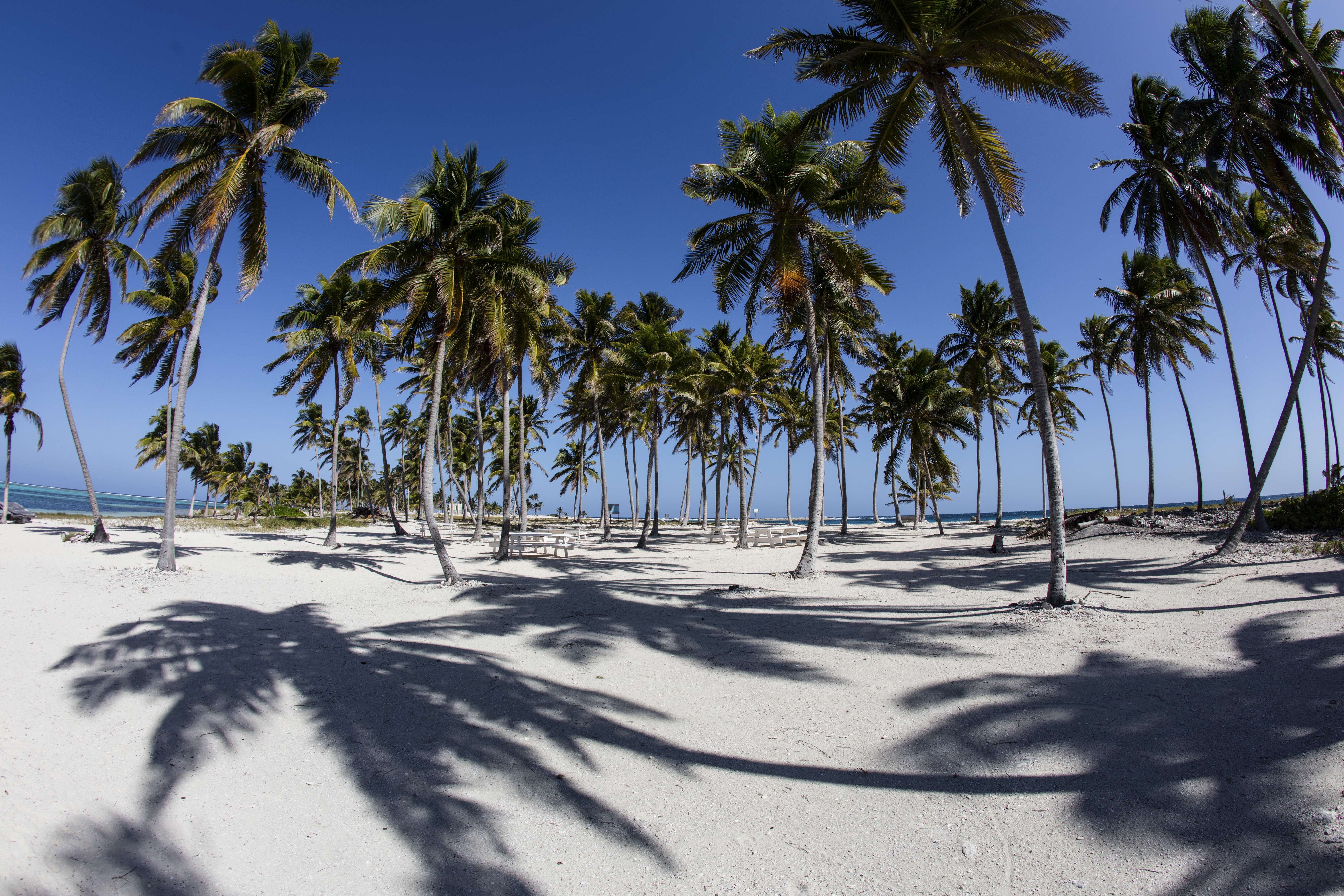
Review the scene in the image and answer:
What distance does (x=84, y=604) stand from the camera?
772 centimetres

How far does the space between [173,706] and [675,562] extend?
11.9 m

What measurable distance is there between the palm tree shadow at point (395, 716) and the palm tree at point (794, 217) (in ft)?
24.9

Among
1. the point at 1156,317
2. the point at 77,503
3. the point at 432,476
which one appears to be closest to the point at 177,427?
the point at 432,476

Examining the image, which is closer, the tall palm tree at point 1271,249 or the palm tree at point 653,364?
the tall palm tree at point 1271,249

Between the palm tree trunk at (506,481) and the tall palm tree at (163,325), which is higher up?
the tall palm tree at (163,325)

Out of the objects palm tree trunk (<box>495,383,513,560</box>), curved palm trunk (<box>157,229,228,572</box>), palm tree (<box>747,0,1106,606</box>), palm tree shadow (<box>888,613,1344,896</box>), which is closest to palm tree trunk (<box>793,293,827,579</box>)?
palm tree (<box>747,0,1106,606</box>)

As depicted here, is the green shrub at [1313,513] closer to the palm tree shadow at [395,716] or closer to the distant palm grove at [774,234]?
the distant palm grove at [774,234]

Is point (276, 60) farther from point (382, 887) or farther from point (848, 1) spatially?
point (382, 887)

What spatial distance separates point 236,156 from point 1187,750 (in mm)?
17425

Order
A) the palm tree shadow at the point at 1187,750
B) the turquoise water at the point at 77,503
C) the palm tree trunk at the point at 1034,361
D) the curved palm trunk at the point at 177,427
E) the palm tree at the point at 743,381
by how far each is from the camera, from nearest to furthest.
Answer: the palm tree shadow at the point at 1187,750
the palm tree trunk at the point at 1034,361
the curved palm trunk at the point at 177,427
the palm tree at the point at 743,381
the turquoise water at the point at 77,503

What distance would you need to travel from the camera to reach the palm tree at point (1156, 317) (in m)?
19.7

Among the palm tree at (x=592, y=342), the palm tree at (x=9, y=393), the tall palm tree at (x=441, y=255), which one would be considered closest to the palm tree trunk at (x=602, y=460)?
the palm tree at (x=592, y=342)

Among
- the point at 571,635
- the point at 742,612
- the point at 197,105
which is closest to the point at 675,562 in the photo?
the point at 742,612

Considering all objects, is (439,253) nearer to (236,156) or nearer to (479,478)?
(236,156)
